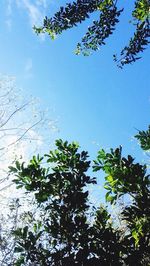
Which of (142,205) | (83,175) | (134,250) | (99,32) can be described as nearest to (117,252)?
(134,250)

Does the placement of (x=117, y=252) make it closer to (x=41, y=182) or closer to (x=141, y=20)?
(x=41, y=182)

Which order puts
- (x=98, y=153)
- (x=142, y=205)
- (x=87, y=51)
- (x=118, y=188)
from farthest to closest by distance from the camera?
(x=87, y=51) → (x=98, y=153) → (x=118, y=188) → (x=142, y=205)

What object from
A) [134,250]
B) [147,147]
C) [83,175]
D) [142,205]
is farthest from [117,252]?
[147,147]

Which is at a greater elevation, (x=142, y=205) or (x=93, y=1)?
(x=93, y=1)

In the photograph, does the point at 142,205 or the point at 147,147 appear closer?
the point at 142,205

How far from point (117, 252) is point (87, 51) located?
5596 millimetres

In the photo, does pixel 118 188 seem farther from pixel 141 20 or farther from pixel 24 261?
pixel 141 20

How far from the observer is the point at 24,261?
4152mm

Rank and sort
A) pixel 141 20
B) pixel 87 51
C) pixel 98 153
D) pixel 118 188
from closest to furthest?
pixel 118 188 < pixel 98 153 < pixel 141 20 < pixel 87 51

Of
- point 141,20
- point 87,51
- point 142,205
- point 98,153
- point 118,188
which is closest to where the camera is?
point 142,205

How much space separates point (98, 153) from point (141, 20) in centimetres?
383

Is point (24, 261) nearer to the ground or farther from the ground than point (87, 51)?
nearer to the ground

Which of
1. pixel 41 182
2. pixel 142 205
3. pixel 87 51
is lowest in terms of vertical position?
pixel 142 205

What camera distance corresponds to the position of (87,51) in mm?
8133
